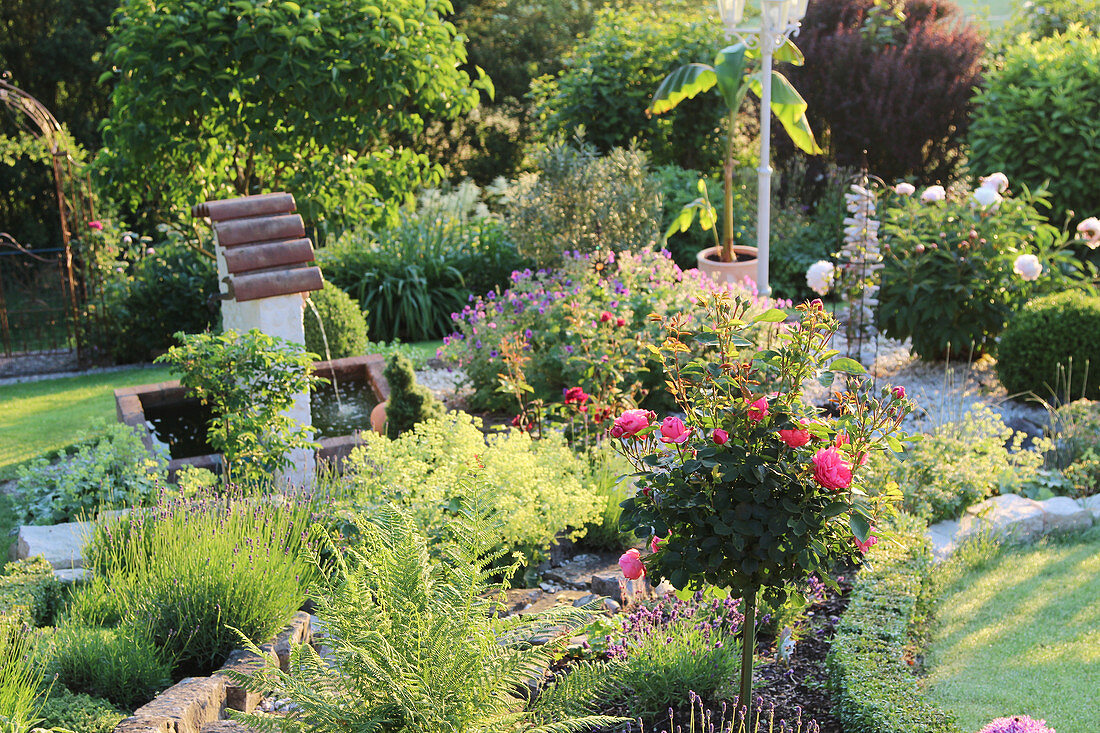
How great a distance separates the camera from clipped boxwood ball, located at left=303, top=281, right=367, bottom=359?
279 inches

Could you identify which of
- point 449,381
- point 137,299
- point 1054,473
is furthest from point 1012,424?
point 137,299

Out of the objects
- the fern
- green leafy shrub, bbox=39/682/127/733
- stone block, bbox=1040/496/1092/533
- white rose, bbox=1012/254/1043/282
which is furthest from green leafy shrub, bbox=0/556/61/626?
white rose, bbox=1012/254/1043/282

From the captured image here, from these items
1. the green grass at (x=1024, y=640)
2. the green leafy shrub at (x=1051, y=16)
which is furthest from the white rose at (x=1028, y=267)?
the green leafy shrub at (x=1051, y=16)

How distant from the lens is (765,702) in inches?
129

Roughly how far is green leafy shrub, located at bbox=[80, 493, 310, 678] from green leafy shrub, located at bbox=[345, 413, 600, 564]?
538 mm

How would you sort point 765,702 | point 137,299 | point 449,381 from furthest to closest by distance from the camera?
point 137,299
point 449,381
point 765,702

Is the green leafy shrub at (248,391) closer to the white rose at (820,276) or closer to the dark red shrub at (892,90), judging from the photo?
the white rose at (820,276)

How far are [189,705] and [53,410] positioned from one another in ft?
16.9

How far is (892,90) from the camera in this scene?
36.7 feet

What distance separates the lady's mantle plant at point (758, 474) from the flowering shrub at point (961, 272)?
4.80 metres

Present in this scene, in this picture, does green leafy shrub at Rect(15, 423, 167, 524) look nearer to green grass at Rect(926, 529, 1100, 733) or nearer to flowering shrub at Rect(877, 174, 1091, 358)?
green grass at Rect(926, 529, 1100, 733)

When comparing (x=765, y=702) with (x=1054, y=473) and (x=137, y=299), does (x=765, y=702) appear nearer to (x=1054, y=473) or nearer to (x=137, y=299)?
(x=1054, y=473)

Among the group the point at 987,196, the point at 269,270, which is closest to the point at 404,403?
the point at 269,270

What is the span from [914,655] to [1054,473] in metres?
2.24
